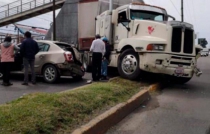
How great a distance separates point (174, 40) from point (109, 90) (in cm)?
349

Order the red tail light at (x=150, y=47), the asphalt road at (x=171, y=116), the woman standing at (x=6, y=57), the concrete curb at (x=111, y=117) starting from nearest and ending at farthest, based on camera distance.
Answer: the concrete curb at (x=111, y=117) < the asphalt road at (x=171, y=116) < the red tail light at (x=150, y=47) < the woman standing at (x=6, y=57)

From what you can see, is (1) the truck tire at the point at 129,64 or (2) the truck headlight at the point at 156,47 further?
(1) the truck tire at the point at 129,64

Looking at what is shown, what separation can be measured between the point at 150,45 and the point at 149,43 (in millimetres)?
71

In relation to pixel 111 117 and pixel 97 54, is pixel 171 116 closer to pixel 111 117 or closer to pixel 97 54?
pixel 111 117

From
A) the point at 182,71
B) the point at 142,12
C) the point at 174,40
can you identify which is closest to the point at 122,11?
the point at 142,12

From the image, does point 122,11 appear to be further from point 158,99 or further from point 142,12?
point 158,99

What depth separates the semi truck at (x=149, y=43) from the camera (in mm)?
8984

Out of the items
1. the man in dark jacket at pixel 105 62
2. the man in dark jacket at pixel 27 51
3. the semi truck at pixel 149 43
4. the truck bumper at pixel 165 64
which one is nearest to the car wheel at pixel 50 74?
the man in dark jacket at pixel 27 51

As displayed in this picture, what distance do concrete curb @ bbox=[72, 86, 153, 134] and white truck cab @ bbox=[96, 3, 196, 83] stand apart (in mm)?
2103

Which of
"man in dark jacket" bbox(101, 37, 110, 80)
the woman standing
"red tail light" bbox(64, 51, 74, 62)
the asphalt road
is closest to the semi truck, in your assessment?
"man in dark jacket" bbox(101, 37, 110, 80)

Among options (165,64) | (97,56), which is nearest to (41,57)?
(97,56)

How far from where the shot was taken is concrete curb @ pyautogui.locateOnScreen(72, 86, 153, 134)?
4.34 meters

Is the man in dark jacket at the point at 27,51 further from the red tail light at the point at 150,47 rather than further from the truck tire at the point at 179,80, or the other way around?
the truck tire at the point at 179,80

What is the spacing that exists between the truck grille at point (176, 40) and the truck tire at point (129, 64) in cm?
125
